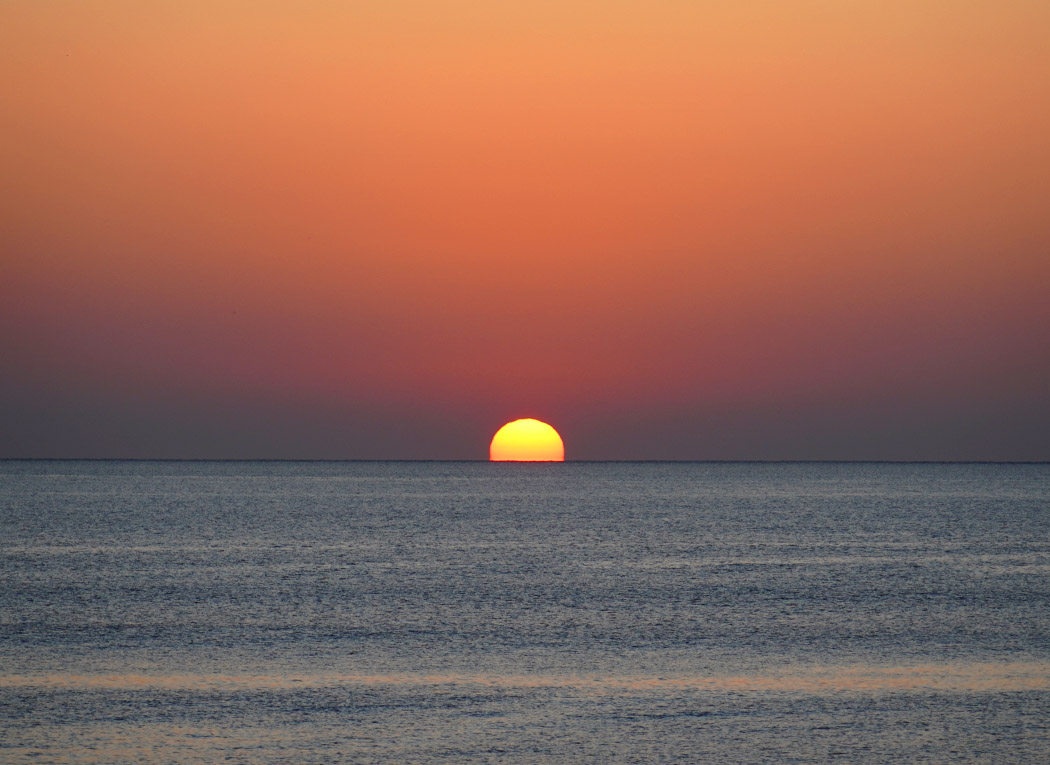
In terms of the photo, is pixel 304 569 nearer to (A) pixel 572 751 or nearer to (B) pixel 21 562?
(B) pixel 21 562

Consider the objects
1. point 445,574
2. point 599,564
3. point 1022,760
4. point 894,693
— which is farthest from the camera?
point 599,564

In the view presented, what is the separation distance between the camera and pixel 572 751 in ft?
40.7

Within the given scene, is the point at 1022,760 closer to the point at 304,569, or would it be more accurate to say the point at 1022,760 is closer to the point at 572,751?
the point at 572,751

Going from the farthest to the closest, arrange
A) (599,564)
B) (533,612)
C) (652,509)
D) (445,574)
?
(652,509), (599,564), (445,574), (533,612)

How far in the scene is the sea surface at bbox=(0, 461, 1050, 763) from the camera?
1281cm

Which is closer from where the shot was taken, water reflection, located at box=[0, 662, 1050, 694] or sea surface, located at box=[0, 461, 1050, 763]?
sea surface, located at box=[0, 461, 1050, 763]

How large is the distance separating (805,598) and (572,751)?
1599cm

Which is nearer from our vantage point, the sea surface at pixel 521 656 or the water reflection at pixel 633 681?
the sea surface at pixel 521 656

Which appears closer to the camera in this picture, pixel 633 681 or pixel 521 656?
pixel 633 681

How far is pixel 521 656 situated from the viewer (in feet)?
59.9

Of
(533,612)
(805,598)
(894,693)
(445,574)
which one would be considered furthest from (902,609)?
(445,574)

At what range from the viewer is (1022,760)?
12078mm

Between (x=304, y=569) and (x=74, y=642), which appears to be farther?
(x=304, y=569)

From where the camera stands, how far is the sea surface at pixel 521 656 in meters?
12.8
